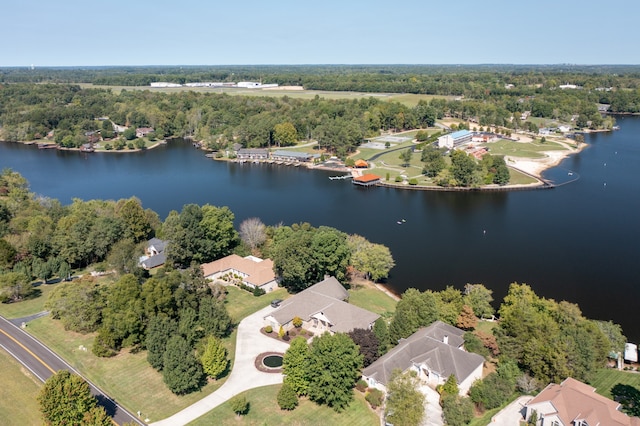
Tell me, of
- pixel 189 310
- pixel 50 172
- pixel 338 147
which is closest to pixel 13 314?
pixel 189 310

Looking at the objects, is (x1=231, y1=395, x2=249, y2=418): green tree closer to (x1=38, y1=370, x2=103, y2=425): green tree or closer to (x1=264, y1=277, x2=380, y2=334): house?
(x1=38, y1=370, x2=103, y2=425): green tree

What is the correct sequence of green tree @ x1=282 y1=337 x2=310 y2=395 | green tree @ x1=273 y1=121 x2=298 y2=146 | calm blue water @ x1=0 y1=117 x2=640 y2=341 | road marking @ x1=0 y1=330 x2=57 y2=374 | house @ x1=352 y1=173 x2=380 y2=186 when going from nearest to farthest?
1. green tree @ x1=282 y1=337 x2=310 y2=395
2. road marking @ x1=0 y1=330 x2=57 y2=374
3. calm blue water @ x1=0 y1=117 x2=640 y2=341
4. house @ x1=352 y1=173 x2=380 y2=186
5. green tree @ x1=273 y1=121 x2=298 y2=146

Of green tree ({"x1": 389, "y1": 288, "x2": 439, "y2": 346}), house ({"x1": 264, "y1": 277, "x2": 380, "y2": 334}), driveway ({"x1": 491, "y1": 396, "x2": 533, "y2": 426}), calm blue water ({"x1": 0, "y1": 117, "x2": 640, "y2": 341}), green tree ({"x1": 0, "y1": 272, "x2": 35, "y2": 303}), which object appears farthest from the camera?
calm blue water ({"x1": 0, "y1": 117, "x2": 640, "y2": 341})

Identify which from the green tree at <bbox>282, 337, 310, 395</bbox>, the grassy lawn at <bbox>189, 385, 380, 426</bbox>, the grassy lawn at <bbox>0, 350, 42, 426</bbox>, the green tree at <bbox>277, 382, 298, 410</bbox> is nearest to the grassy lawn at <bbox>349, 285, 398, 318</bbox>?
the green tree at <bbox>282, 337, 310, 395</bbox>

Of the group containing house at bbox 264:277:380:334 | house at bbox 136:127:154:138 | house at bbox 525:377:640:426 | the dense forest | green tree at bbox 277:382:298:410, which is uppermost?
the dense forest

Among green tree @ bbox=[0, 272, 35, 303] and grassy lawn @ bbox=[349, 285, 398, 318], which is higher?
green tree @ bbox=[0, 272, 35, 303]

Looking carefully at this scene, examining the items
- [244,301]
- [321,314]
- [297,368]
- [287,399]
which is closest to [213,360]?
[297,368]

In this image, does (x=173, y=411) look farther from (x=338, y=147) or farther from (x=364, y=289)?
(x=338, y=147)
